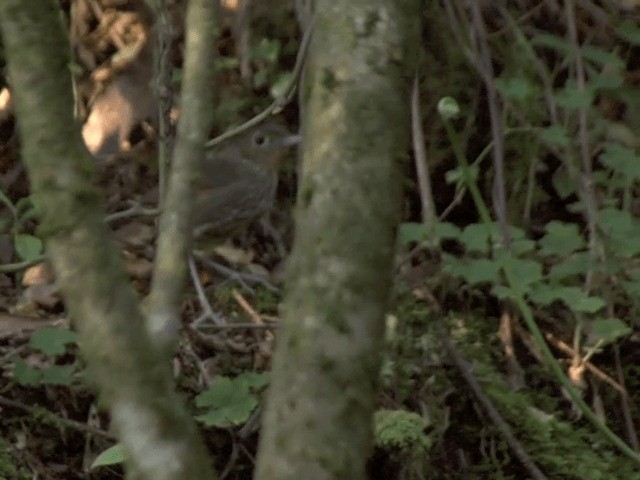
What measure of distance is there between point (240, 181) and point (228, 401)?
134 cm

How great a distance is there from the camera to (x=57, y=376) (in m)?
2.83

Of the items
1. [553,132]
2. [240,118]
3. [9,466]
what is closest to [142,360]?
[9,466]

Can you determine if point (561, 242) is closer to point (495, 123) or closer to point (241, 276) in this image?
point (495, 123)

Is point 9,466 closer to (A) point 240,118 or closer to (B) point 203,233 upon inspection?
(B) point 203,233

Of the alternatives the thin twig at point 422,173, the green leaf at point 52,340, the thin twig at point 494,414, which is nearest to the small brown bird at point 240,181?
the thin twig at point 422,173

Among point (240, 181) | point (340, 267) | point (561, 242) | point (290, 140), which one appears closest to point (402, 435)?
point (561, 242)

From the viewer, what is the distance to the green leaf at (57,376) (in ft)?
9.23

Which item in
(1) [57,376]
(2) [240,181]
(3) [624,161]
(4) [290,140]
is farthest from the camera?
(4) [290,140]

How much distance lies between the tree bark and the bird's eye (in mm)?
2825

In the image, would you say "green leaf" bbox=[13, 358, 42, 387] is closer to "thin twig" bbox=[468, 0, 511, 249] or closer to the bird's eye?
"thin twig" bbox=[468, 0, 511, 249]

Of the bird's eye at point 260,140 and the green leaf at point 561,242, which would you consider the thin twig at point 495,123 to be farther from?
the bird's eye at point 260,140

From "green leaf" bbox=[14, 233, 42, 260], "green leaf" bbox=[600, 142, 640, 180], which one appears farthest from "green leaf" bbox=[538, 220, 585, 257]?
"green leaf" bbox=[14, 233, 42, 260]

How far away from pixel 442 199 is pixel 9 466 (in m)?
1.68

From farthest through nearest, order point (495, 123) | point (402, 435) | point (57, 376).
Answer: point (495, 123) → point (57, 376) → point (402, 435)
